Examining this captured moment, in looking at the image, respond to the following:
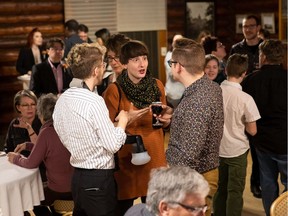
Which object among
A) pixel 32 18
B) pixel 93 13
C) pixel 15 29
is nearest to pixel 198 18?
pixel 93 13

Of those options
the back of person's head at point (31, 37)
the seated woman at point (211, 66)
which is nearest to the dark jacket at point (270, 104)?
the seated woman at point (211, 66)

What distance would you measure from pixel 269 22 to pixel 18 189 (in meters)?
7.00

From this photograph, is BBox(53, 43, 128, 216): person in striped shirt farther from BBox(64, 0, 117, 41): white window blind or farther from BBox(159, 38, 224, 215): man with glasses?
BBox(64, 0, 117, 41): white window blind

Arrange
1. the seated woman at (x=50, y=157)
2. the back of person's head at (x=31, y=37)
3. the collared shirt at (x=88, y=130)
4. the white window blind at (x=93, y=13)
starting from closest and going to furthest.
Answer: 1. the collared shirt at (x=88, y=130)
2. the seated woman at (x=50, y=157)
3. the back of person's head at (x=31, y=37)
4. the white window blind at (x=93, y=13)

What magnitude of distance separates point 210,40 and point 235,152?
228 cm

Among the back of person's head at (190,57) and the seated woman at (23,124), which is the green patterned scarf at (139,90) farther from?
the seated woman at (23,124)

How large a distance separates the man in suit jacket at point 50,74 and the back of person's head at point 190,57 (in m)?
3.26

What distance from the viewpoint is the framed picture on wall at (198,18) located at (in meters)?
10.4

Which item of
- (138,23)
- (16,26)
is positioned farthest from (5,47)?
(138,23)

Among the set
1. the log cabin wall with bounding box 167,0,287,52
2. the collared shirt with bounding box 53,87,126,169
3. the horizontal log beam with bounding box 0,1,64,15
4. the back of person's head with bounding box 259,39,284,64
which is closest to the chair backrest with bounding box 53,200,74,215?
the collared shirt with bounding box 53,87,126,169

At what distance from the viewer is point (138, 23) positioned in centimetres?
977

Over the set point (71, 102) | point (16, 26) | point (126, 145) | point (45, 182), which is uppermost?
point (16, 26)

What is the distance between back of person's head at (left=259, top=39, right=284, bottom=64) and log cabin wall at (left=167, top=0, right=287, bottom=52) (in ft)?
17.4

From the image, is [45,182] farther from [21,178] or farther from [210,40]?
[210,40]
